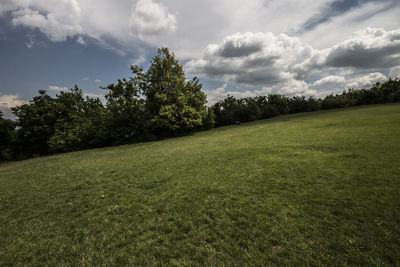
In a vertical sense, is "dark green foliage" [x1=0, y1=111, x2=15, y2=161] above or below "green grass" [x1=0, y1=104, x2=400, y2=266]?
above

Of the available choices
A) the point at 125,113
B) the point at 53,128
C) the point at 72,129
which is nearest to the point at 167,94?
the point at 125,113

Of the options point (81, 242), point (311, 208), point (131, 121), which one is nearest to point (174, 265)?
point (81, 242)

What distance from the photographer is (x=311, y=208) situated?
14.1 feet

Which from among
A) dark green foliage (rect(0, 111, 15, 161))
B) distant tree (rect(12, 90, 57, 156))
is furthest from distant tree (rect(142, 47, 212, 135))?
dark green foliage (rect(0, 111, 15, 161))

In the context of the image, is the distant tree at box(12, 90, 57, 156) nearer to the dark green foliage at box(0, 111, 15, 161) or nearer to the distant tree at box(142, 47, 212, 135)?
the dark green foliage at box(0, 111, 15, 161)

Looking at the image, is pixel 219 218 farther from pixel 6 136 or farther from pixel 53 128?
pixel 6 136

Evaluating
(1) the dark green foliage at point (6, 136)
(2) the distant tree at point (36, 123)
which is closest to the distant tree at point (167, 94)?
(2) the distant tree at point (36, 123)

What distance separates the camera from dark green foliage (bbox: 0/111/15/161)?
24609mm

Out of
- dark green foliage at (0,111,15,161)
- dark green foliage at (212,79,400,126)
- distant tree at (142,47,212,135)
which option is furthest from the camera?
dark green foliage at (212,79,400,126)

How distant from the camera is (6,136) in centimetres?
2600

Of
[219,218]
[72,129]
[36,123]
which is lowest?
[219,218]

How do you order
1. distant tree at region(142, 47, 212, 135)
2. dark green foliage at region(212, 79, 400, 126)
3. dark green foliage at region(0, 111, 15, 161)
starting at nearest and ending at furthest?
1. dark green foliage at region(0, 111, 15, 161)
2. distant tree at region(142, 47, 212, 135)
3. dark green foliage at region(212, 79, 400, 126)

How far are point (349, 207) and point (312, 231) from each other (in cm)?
181

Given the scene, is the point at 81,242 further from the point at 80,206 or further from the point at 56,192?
the point at 56,192
